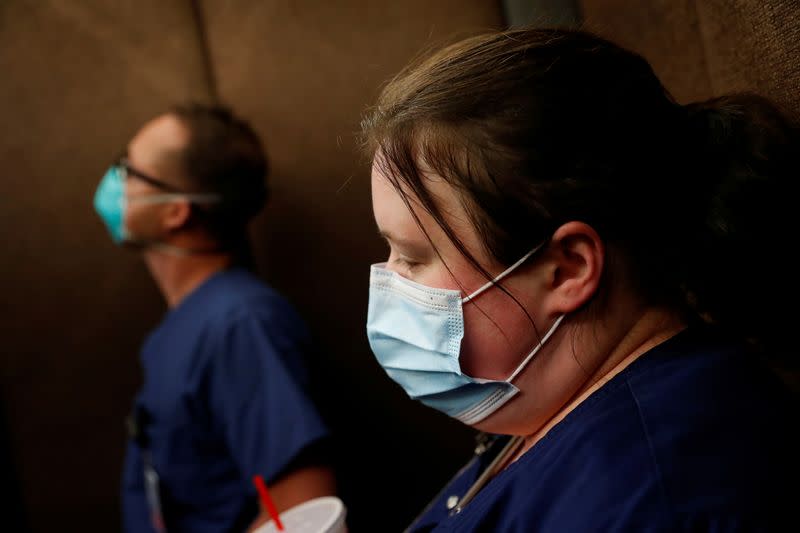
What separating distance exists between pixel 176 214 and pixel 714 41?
1.16 metres

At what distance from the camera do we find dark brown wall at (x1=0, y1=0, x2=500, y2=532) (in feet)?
5.63

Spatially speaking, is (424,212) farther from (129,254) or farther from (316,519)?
(129,254)

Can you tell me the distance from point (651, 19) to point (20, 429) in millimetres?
1766

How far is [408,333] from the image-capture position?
825 millimetres

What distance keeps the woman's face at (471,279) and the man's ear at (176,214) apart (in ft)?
3.09

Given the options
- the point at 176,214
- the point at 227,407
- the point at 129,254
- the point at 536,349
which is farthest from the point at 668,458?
the point at 129,254

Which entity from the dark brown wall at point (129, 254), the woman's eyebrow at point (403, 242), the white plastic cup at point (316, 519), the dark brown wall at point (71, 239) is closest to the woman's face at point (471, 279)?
the woman's eyebrow at point (403, 242)

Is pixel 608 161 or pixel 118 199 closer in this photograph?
pixel 608 161

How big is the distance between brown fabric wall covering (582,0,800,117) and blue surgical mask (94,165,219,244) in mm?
953

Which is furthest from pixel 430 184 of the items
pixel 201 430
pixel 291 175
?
pixel 291 175

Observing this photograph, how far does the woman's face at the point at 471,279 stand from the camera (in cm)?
75

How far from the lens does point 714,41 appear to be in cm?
100

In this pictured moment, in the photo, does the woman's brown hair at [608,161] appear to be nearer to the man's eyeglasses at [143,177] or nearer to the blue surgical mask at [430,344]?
the blue surgical mask at [430,344]

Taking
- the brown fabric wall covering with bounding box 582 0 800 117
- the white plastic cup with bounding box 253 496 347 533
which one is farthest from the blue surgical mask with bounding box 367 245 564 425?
the brown fabric wall covering with bounding box 582 0 800 117
